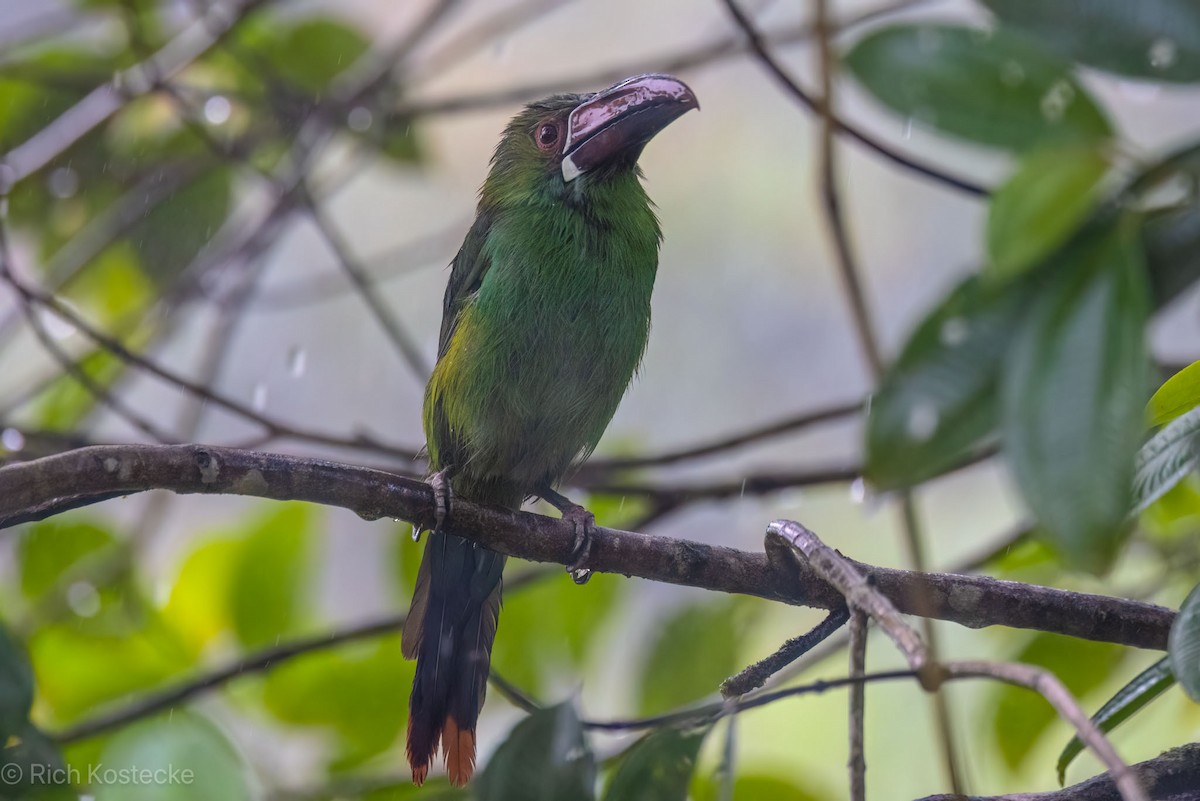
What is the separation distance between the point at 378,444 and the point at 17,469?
1.44 m

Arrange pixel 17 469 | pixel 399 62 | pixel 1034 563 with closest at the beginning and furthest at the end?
pixel 17 469, pixel 1034 563, pixel 399 62

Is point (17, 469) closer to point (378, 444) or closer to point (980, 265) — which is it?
point (980, 265)

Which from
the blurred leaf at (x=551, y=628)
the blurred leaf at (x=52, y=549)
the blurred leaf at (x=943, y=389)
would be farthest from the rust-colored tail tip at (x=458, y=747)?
the blurred leaf at (x=943, y=389)

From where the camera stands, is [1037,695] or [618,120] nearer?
[1037,695]

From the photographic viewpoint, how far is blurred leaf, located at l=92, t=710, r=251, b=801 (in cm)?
152

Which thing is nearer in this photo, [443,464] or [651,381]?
[443,464]

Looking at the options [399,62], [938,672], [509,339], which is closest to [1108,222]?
[938,672]

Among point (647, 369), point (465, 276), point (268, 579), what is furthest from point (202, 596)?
point (647, 369)

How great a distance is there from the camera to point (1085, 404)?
2.55 feet

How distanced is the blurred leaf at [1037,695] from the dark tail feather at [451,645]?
962 millimetres

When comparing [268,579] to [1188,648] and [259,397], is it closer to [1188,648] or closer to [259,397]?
[259,397]

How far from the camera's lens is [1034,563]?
2.27 m

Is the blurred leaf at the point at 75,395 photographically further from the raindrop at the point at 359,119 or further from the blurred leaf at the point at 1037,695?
the blurred leaf at the point at 1037,695

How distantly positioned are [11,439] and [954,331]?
2.61m
